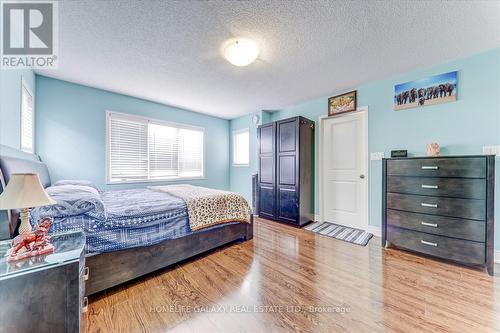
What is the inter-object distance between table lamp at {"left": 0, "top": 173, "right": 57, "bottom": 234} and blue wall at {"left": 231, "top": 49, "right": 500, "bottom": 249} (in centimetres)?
389

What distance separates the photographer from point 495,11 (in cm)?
170

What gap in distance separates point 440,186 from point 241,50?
273cm

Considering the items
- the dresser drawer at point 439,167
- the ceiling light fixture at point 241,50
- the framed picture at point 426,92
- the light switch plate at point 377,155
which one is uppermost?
the ceiling light fixture at point 241,50

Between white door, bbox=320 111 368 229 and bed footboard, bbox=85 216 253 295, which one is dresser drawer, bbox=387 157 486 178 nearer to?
white door, bbox=320 111 368 229

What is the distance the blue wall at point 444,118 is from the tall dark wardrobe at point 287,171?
105 cm

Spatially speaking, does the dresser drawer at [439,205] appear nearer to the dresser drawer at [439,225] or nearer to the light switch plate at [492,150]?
the dresser drawer at [439,225]

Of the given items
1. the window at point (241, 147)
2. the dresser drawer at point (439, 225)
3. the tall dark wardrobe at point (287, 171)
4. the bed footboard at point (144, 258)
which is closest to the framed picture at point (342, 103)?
the tall dark wardrobe at point (287, 171)

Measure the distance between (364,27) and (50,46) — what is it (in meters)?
3.39

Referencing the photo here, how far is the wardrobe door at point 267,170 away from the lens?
396 centimetres

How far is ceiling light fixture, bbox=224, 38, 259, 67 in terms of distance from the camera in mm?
2102

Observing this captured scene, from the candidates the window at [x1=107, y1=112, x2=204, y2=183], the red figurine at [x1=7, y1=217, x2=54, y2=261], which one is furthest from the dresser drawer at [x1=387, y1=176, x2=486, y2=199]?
the window at [x1=107, y1=112, x2=204, y2=183]

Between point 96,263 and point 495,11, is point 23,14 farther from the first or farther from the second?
point 495,11

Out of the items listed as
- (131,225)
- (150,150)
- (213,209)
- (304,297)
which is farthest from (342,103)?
(150,150)

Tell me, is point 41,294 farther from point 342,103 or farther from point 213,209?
point 342,103
